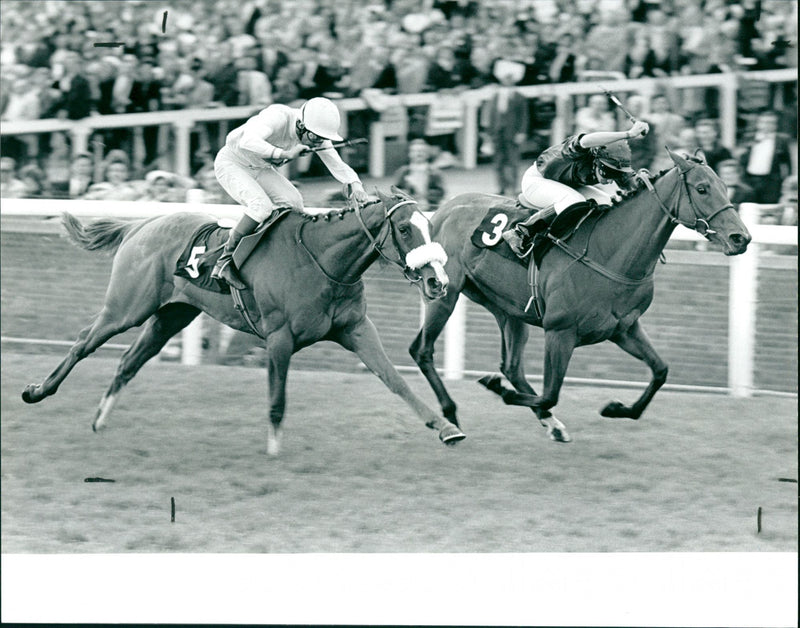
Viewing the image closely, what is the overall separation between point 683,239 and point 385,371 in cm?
228

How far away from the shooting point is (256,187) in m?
6.79

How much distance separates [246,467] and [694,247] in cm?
282

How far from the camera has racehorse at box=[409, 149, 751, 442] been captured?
648cm

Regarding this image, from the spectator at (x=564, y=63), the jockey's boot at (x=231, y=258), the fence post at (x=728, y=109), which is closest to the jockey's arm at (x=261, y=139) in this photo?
the jockey's boot at (x=231, y=258)

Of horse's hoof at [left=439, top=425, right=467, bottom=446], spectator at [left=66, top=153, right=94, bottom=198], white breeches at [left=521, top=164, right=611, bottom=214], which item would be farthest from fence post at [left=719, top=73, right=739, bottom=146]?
spectator at [left=66, top=153, right=94, bottom=198]

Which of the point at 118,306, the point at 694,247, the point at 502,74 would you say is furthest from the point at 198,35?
the point at 694,247

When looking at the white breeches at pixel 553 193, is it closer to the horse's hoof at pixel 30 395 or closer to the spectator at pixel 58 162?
the horse's hoof at pixel 30 395

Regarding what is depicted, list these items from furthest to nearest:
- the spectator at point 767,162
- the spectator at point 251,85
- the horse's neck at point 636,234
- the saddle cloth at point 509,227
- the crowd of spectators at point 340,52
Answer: the spectator at point 251,85 < the crowd of spectators at point 340,52 < the spectator at point 767,162 < the saddle cloth at point 509,227 < the horse's neck at point 636,234

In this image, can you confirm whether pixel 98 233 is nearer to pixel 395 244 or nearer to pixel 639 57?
pixel 395 244

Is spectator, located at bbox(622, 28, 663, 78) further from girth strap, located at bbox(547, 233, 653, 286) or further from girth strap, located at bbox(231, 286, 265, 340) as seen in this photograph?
girth strap, located at bbox(231, 286, 265, 340)

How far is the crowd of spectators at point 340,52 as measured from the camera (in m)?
8.62

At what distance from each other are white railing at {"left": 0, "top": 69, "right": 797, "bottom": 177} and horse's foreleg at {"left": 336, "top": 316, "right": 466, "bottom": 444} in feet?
7.36

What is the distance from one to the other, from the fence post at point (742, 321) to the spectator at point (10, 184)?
4055 mm

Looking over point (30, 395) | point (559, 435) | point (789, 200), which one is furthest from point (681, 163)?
point (30, 395)
